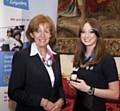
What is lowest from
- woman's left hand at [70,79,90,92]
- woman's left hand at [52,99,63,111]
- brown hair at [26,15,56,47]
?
woman's left hand at [52,99,63,111]

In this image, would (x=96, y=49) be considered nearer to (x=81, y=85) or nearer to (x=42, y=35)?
(x=81, y=85)

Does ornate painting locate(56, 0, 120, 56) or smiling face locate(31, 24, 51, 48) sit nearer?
smiling face locate(31, 24, 51, 48)

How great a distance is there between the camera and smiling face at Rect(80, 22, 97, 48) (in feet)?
7.89

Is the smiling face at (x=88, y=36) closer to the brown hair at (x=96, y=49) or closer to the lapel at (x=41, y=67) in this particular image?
the brown hair at (x=96, y=49)

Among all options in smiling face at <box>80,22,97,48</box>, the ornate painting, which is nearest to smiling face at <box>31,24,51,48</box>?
smiling face at <box>80,22,97,48</box>

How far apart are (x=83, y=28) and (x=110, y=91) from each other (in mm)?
553

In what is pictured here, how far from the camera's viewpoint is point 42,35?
8.11ft

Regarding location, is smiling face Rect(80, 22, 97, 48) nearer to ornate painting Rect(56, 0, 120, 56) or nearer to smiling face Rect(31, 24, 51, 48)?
smiling face Rect(31, 24, 51, 48)

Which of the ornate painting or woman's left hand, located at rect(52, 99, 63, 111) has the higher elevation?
the ornate painting

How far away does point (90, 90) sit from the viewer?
233 centimetres

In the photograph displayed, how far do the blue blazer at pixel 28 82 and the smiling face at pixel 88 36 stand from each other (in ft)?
1.35

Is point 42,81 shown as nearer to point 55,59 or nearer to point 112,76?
point 55,59

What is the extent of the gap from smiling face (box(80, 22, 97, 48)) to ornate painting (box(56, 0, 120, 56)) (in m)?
1.36

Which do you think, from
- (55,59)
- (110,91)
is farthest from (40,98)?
(110,91)
